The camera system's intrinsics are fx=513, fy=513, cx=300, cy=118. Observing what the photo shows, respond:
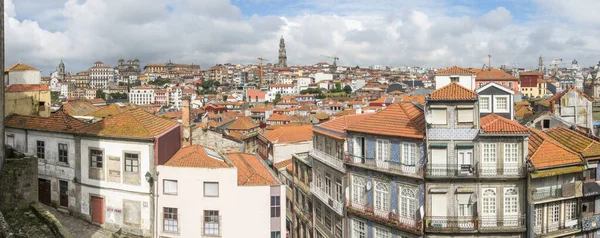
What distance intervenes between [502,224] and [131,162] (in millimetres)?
17069

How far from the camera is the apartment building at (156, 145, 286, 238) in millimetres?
24375

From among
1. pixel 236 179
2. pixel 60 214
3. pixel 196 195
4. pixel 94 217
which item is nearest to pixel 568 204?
pixel 236 179

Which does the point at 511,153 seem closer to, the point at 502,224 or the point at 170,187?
the point at 502,224

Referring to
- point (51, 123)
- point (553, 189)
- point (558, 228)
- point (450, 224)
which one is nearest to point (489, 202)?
point (450, 224)

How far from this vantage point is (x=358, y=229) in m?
25.5

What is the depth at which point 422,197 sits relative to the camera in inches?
883

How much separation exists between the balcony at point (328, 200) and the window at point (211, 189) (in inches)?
255

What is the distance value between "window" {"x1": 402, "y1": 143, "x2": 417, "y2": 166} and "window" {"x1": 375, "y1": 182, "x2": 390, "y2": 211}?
1635 mm

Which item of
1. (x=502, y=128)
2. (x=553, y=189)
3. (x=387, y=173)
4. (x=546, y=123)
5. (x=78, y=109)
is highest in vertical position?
(x=78, y=109)

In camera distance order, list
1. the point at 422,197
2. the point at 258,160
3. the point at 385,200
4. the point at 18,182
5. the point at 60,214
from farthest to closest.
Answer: the point at 258,160 < the point at 60,214 < the point at 385,200 < the point at 422,197 < the point at 18,182

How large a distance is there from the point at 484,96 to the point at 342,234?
1040cm

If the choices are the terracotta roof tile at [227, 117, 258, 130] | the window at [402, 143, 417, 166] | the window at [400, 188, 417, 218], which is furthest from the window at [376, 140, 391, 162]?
the terracotta roof tile at [227, 117, 258, 130]

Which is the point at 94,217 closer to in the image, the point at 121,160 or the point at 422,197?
the point at 121,160

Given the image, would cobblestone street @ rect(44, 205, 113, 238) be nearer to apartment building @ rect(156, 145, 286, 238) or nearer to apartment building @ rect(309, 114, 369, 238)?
apartment building @ rect(156, 145, 286, 238)
